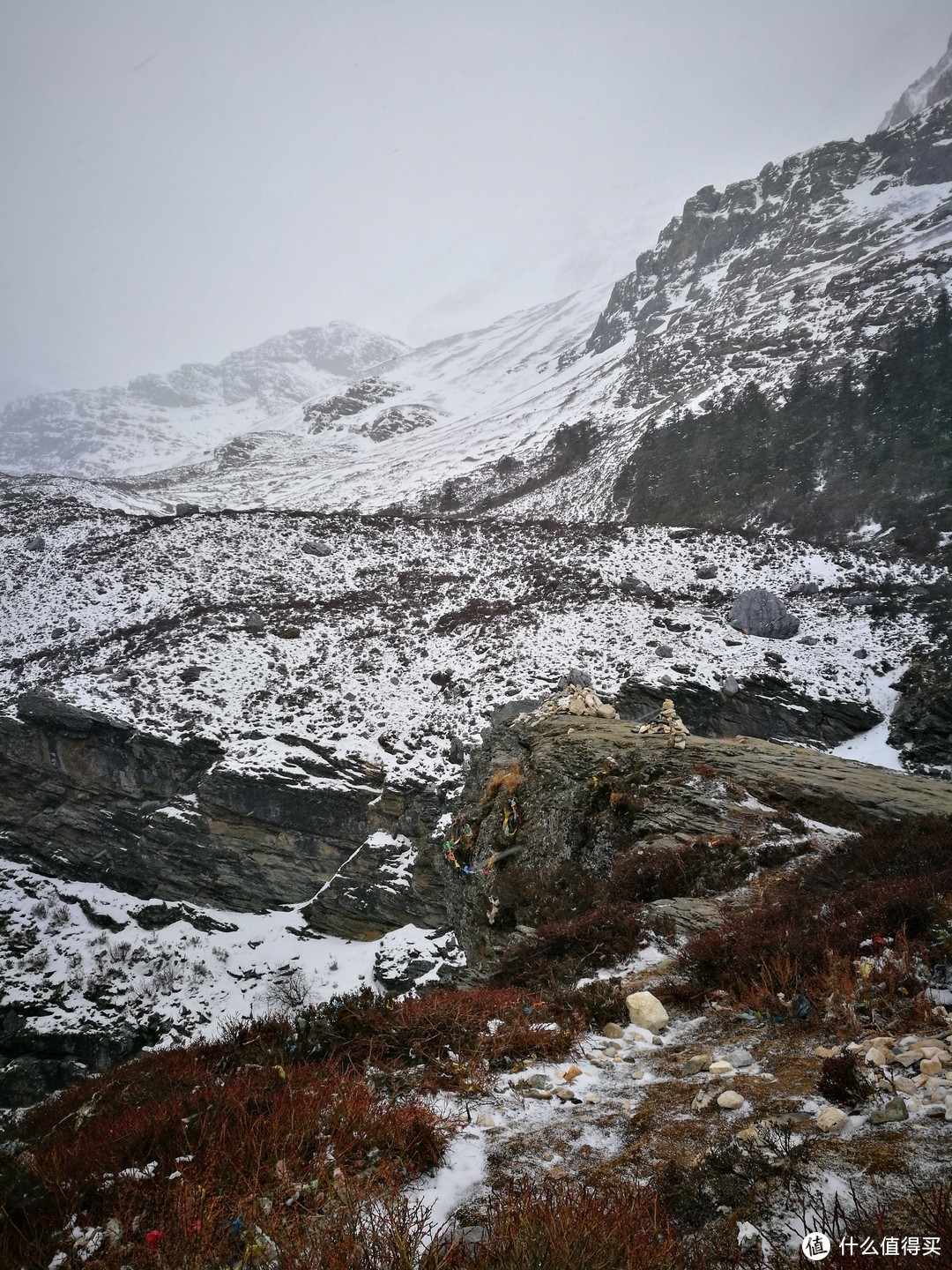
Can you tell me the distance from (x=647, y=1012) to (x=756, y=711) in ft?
53.1

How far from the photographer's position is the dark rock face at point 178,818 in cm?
1819

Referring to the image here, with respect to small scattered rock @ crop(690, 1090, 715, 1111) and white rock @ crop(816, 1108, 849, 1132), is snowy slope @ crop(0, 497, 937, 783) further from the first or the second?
white rock @ crop(816, 1108, 849, 1132)

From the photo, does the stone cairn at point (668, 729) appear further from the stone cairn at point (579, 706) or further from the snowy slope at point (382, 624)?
the snowy slope at point (382, 624)

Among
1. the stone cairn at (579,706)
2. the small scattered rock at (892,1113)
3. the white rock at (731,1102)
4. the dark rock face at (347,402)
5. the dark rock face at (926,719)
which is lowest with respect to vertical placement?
the dark rock face at (926,719)

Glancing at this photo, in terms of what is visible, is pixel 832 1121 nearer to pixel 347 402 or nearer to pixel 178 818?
pixel 178 818

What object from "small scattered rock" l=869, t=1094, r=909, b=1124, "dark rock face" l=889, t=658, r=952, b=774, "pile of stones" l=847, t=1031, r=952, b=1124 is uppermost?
"small scattered rock" l=869, t=1094, r=909, b=1124

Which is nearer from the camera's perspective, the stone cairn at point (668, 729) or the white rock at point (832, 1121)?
the white rock at point (832, 1121)

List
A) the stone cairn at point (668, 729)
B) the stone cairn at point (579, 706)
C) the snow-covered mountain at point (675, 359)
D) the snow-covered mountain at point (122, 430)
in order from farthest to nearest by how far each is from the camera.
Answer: the snow-covered mountain at point (122, 430), the snow-covered mountain at point (675, 359), the stone cairn at point (579, 706), the stone cairn at point (668, 729)

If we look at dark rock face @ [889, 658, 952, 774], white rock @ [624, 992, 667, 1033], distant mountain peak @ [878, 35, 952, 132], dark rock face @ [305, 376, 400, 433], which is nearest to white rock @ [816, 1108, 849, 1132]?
white rock @ [624, 992, 667, 1033]

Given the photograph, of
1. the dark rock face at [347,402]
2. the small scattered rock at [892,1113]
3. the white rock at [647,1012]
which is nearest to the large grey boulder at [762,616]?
the white rock at [647,1012]

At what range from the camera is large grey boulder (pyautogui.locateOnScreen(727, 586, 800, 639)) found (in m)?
21.5

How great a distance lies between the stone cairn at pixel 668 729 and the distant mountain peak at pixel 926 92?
134199 mm

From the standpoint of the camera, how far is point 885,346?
41.0 meters

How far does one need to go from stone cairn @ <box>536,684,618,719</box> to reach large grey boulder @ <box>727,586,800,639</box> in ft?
32.9
